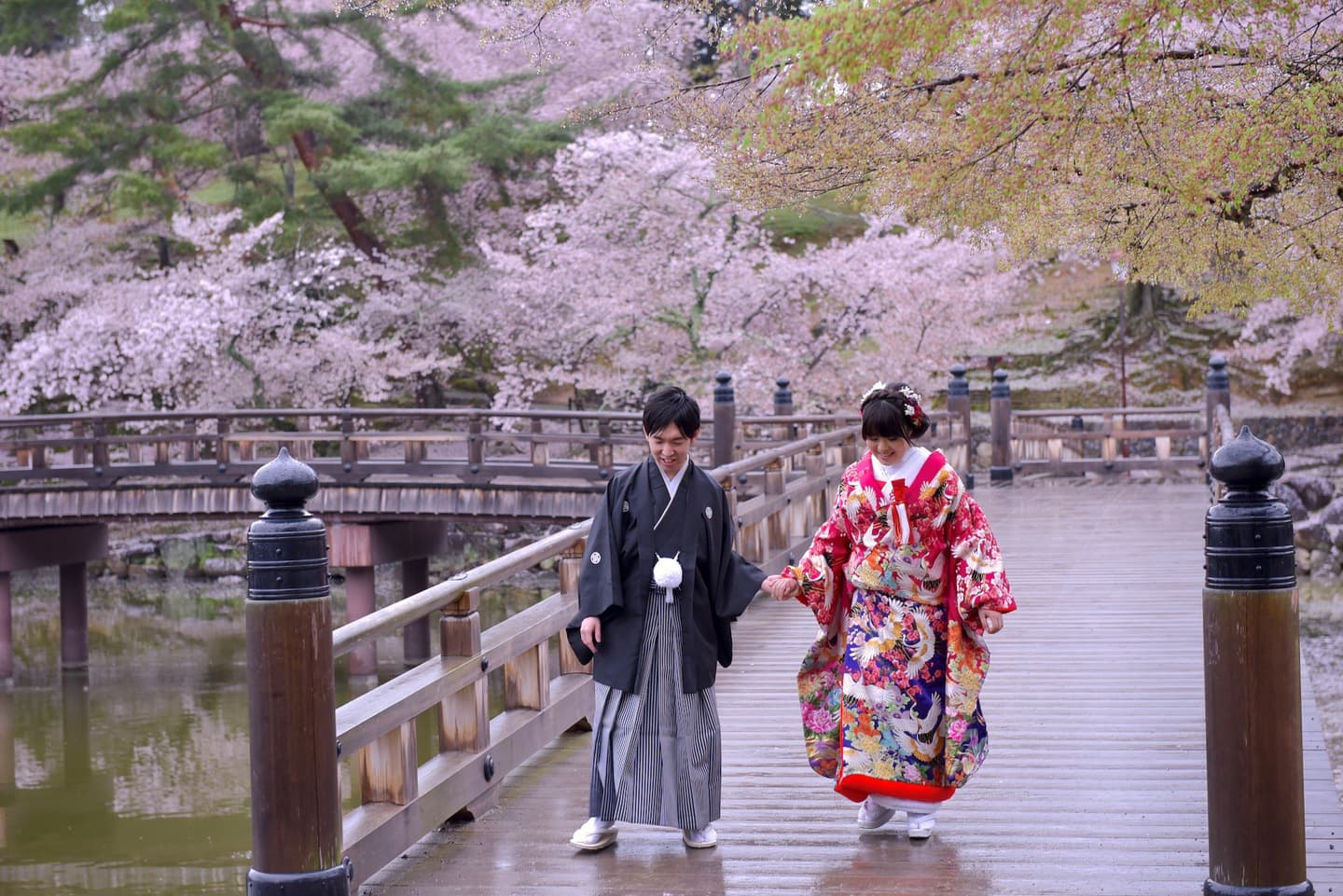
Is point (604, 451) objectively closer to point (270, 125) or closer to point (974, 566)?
point (270, 125)

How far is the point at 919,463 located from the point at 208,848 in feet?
24.7

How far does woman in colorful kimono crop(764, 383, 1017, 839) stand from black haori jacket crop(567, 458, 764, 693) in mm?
167

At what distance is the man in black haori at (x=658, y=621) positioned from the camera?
4.46m

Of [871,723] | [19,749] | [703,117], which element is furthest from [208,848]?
[871,723]

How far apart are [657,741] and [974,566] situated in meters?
1.08

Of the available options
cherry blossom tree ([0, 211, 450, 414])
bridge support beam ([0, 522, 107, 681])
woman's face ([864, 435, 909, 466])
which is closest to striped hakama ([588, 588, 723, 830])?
woman's face ([864, 435, 909, 466])

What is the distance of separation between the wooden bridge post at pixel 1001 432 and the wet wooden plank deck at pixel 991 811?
9.02 m

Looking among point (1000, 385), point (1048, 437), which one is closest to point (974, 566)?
point (1000, 385)

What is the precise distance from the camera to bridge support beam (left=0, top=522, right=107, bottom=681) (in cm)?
1786

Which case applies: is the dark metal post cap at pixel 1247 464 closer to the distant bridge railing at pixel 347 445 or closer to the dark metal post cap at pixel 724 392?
the dark metal post cap at pixel 724 392

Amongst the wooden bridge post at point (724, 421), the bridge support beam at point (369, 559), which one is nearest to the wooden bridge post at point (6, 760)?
the bridge support beam at point (369, 559)

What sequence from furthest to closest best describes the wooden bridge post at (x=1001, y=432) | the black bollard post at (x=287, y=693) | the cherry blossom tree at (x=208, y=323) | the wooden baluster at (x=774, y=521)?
1. the cherry blossom tree at (x=208, y=323)
2. the wooden bridge post at (x=1001, y=432)
3. the wooden baluster at (x=774, y=521)
4. the black bollard post at (x=287, y=693)

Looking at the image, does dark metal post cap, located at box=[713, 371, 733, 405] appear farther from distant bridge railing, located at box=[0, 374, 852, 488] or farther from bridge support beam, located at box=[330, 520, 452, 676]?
bridge support beam, located at box=[330, 520, 452, 676]

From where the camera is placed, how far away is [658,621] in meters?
4.50
